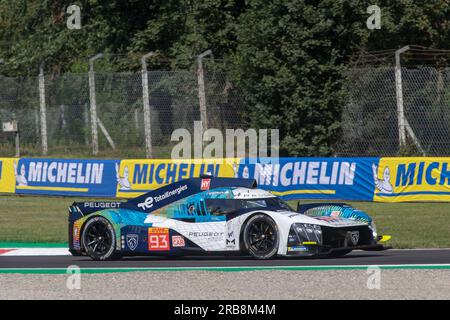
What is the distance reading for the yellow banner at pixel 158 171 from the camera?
2288 cm

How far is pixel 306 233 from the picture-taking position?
1314cm

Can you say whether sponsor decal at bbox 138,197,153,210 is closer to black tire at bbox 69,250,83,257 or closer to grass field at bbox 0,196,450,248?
black tire at bbox 69,250,83,257

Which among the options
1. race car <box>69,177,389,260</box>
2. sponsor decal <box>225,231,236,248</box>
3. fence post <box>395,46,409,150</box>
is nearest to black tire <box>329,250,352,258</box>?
race car <box>69,177,389,260</box>

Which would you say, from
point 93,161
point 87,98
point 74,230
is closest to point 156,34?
point 87,98

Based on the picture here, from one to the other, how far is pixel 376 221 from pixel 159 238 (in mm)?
7050

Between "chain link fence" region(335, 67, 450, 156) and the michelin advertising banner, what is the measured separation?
1.72 m

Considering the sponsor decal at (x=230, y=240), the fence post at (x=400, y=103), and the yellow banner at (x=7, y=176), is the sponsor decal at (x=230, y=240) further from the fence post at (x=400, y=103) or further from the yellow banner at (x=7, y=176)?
the yellow banner at (x=7, y=176)

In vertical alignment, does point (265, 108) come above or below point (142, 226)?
above

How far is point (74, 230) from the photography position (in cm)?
1418

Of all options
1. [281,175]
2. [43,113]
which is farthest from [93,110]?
[281,175]

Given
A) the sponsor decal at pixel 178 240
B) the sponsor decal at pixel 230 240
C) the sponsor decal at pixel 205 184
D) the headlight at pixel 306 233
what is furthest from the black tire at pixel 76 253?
the headlight at pixel 306 233

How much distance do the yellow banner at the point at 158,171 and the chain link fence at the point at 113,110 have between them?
6.15ft
